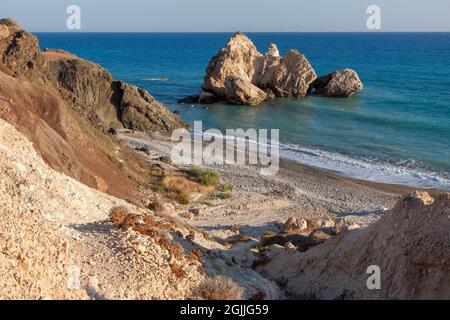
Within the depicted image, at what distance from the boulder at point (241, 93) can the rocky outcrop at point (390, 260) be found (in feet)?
171

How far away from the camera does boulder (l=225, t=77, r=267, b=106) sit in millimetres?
67438

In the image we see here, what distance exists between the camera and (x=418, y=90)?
3004 inches

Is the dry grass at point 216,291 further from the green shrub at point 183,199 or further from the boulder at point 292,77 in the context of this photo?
the boulder at point 292,77

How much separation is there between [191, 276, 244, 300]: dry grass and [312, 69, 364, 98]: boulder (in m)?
65.7

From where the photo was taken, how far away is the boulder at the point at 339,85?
249 feet

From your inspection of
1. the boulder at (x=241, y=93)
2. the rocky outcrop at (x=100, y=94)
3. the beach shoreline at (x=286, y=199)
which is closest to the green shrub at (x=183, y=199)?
the beach shoreline at (x=286, y=199)

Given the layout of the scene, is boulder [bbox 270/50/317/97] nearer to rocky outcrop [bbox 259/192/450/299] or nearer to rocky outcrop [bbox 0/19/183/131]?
rocky outcrop [bbox 0/19/183/131]

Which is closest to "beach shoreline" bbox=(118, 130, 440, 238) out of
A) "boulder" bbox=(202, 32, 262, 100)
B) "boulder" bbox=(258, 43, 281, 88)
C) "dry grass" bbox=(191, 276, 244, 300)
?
"dry grass" bbox=(191, 276, 244, 300)

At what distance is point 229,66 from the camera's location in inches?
2852

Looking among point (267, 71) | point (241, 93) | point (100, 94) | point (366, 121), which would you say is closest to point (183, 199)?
point (100, 94)

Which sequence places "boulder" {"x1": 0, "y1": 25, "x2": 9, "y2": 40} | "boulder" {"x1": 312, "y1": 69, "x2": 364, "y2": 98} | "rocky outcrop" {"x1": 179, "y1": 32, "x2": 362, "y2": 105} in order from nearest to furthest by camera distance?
"boulder" {"x1": 0, "y1": 25, "x2": 9, "y2": 40} → "rocky outcrop" {"x1": 179, "y1": 32, "x2": 362, "y2": 105} → "boulder" {"x1": 312, "y1": 69, "x2": 364, "y2": 98}

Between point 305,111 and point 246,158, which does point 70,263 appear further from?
point 305,111

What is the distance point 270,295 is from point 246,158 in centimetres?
2569

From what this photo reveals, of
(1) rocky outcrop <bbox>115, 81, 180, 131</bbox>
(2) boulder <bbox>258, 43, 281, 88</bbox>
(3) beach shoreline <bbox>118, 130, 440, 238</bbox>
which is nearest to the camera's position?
(3) beach shoreline <bbox>118, 130, 440, 238</bbox>
